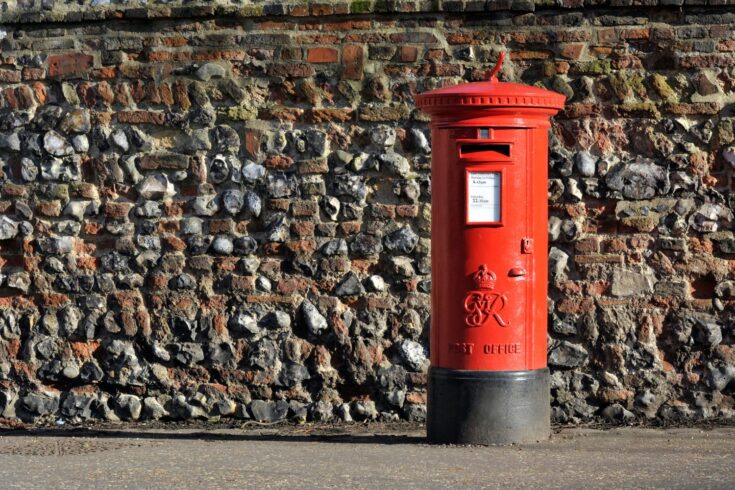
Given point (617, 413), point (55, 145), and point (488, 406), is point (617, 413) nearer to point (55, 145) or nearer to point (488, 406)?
point (488, 406)

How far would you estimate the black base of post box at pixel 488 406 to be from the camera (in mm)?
7324

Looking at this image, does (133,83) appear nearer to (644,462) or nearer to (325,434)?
(325,434)

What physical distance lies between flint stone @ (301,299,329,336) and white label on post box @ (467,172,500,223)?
1620 mm

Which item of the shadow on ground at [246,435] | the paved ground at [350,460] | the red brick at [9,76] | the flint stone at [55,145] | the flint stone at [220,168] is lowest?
the shadow on ground at [246,435]

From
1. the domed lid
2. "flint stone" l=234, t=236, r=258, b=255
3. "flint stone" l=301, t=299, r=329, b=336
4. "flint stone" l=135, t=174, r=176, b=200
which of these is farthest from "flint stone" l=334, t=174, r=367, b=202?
the domed lid

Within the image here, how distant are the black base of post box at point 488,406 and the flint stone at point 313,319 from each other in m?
1.28

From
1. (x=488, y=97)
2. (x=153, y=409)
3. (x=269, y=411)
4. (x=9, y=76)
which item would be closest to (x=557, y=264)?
(x=488, y=97)

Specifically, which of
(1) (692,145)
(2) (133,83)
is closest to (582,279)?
(1) (692,145)

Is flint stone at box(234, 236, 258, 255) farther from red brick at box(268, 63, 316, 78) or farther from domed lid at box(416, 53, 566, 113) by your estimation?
domed lid at box(416, 53, 566, 113)

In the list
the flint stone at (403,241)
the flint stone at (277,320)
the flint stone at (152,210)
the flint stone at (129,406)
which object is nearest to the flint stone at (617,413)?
the flint stone at (403,241)

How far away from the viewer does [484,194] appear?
7.27 metres

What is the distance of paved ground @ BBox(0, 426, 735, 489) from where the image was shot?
6.36 meters

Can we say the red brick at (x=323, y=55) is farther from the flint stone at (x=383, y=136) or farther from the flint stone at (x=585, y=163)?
the flint stone at (x=585, y=163)

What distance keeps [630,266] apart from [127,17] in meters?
3.46
